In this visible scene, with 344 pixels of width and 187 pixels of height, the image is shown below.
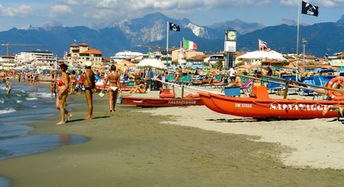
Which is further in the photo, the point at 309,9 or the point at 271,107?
the point at 309,9

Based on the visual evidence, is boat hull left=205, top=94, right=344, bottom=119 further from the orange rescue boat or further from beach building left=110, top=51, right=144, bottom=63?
beach building left=110, top=51, right=144, bottom=63

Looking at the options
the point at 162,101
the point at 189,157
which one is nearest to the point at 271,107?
the point at 189,157

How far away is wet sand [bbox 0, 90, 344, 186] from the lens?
5.45 metres

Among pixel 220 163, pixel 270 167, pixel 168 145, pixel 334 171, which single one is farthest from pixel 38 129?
pixel 334 171

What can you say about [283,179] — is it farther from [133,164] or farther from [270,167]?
[133,164]

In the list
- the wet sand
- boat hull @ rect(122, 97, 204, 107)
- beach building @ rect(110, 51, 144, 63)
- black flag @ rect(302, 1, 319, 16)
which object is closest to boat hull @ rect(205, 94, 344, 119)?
the wet sand

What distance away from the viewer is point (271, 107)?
1130cm

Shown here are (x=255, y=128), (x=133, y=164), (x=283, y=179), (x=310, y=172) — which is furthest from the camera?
(x=255, y=128)

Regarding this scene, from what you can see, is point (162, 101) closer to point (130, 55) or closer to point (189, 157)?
point (189, 157)

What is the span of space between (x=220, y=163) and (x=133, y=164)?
1253 mm

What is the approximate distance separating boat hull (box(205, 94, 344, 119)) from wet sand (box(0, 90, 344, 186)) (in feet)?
1.23

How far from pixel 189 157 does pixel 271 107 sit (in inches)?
200

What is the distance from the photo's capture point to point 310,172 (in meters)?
5.77

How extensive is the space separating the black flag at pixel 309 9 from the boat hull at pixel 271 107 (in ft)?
62.1
